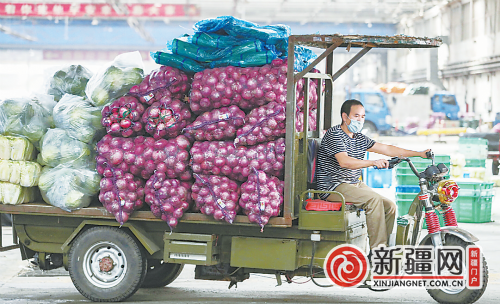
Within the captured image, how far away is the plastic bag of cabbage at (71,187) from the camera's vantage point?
5945 mm

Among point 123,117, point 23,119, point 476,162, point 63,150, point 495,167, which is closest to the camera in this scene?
point 123,117

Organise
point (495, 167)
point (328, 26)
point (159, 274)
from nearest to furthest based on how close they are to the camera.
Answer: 1. point (159, 274)
2. point (495, 167)
3. point (328, 26)

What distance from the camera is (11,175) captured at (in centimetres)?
616

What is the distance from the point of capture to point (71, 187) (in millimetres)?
5957

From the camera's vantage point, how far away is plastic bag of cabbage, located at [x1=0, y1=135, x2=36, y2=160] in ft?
20.4

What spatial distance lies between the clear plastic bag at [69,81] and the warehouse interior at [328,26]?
29166 millimetres

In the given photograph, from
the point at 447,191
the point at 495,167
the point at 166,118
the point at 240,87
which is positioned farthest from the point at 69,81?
the point at 495,167

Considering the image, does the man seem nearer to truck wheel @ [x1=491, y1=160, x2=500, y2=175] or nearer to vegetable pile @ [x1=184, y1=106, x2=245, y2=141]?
vegetable pile @ [x1=184, y1=106, x2=245, y2=141]

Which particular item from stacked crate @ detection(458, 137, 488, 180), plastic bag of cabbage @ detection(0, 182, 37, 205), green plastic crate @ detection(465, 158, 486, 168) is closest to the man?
plastic bag of cabbage @ detection(0, 182, 37, 205)

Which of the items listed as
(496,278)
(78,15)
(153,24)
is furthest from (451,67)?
(496,278)

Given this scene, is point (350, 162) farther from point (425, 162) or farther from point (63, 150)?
point (425, 162)

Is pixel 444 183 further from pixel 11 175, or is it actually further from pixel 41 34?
pixel 41 34

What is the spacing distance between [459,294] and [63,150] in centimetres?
376

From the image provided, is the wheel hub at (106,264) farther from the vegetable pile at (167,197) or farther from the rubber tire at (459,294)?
the rubber tire at (459,294)
